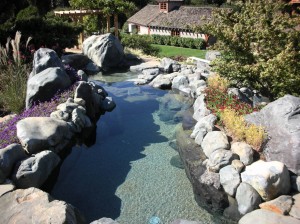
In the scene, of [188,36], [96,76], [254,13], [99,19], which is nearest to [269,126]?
[254,13]

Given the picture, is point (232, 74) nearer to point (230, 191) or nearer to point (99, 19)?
point (230, 191)

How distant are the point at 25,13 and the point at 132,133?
14318 millimetres

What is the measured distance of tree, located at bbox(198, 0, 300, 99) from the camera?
9.98m

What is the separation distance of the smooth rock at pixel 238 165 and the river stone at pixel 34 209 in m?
3.92

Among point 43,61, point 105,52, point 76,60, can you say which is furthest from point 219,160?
point 76,60

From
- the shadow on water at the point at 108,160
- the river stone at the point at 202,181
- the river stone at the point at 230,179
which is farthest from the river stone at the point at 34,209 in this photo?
the river stone at the point at 230,179

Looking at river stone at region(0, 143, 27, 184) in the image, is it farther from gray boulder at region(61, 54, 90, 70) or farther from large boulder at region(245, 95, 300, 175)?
gray boulder at region(61, 54, 90, 70)

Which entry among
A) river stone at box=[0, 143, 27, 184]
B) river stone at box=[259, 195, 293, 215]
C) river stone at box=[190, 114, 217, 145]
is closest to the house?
river stone at box=[190, 114, 217, 145]

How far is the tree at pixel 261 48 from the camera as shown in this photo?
998 centimetres

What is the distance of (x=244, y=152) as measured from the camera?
8320 mm

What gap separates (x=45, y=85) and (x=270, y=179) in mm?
8424

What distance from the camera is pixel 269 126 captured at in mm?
8508

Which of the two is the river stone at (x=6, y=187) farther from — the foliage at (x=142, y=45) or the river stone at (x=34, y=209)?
the foliage at (x=142, y=45)

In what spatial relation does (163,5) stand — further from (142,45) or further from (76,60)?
(76,60)
